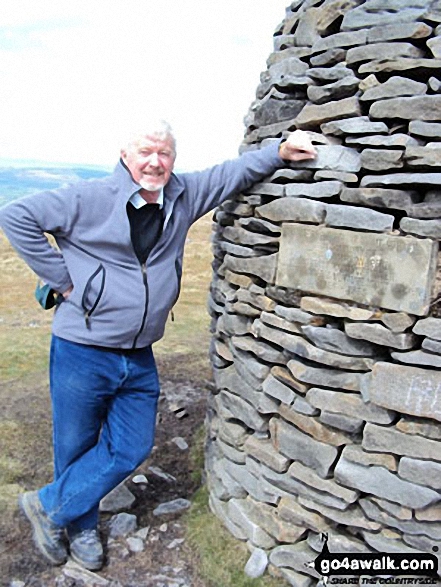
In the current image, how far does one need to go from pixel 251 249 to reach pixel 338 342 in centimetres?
97

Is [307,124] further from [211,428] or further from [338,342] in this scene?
[211,428]

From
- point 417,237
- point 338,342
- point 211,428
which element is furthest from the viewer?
point 211,428

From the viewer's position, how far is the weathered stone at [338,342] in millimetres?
3875

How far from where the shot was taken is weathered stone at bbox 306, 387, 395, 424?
12.6ft

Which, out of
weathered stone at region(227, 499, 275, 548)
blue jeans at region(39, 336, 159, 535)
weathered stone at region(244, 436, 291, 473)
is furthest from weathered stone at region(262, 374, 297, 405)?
weathered stone at region(227, 499, 275, 548)

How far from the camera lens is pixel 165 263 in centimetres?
428

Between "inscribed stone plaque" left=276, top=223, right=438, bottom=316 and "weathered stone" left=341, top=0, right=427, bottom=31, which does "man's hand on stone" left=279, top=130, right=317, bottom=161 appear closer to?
"inscribed stone plaque" left=276, top=223, right=438, bottom=316

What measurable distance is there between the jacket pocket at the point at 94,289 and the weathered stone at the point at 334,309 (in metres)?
1.24

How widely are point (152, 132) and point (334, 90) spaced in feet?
3.67

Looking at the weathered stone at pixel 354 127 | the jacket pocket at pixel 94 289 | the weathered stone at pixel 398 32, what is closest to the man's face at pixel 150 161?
the jacket pocket at pixel 94 289

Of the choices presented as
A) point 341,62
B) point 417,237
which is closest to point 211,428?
point 417,237

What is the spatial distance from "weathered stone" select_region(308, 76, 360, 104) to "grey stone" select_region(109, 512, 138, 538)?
10.7 feet

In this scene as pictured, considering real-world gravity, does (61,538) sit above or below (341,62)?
below

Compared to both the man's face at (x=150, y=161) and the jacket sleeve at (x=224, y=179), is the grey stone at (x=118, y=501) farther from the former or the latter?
the man's face at (x=150, y=161)
